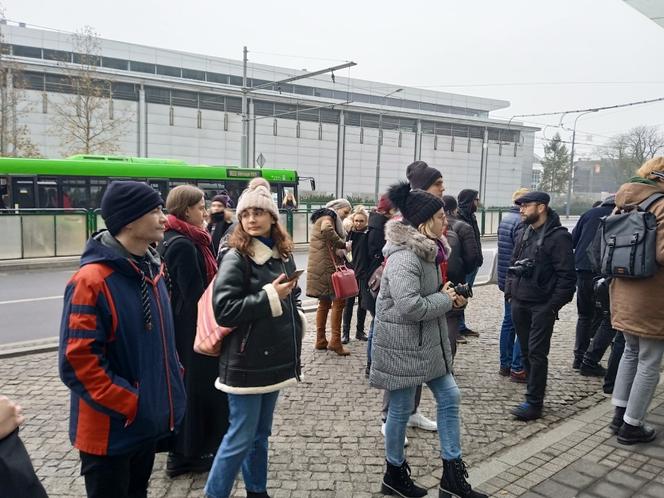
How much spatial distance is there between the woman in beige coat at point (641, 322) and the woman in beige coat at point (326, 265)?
315 cm

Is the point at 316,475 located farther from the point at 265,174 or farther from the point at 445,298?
the point at 265,174

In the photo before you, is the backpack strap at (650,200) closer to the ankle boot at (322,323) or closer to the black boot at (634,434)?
the black boot at (634,434)

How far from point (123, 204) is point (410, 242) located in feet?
5.36

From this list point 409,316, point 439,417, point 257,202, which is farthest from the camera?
point 439,417

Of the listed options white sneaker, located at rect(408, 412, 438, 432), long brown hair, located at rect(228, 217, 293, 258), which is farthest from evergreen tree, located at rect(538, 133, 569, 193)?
long brown hair, located at rect(228, 217, 293, 258)

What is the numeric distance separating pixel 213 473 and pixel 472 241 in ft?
10.8

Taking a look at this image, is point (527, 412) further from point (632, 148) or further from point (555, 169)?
point (555, 169)

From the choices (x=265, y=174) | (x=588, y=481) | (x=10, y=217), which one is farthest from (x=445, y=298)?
(x=265, y=174)

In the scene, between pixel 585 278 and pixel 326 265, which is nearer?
pixel 585 278

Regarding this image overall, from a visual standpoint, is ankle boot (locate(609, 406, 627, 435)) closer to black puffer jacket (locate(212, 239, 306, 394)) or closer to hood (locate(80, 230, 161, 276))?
black puffer jacket (locate(212, 239, 306, 394))

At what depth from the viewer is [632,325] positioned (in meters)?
4.16

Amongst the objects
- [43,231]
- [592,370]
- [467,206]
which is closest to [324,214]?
[467,206]

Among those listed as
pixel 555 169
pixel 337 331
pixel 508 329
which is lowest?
pixel 337 331

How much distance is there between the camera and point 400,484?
3.47 meters
